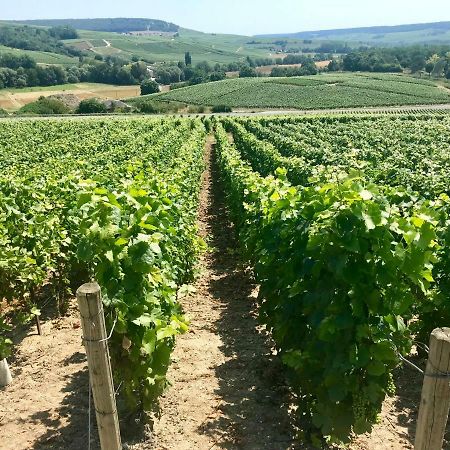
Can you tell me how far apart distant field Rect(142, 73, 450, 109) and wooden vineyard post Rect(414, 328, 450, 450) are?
299 feet

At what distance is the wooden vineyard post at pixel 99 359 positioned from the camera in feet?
10.2

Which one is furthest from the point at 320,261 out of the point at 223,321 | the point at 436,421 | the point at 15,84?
the point at 15,84

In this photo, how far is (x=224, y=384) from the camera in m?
5.70

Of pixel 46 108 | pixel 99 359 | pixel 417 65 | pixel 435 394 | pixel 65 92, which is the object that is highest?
pixel 417 65

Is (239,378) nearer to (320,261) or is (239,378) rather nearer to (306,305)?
(306,305)

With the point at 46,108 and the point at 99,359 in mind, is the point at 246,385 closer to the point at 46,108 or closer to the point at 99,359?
the point at 99,359

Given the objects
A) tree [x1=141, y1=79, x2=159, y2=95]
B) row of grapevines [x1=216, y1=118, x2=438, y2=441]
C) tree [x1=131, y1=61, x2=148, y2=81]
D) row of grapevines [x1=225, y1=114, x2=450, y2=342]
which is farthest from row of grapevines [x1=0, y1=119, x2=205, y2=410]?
tree [x1=131, y1=61, x2=148, y2=81]

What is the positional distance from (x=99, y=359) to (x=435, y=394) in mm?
2201

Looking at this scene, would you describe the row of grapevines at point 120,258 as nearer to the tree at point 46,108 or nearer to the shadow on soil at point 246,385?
the shadow on soil at point 246,385

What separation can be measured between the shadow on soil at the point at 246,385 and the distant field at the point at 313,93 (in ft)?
283

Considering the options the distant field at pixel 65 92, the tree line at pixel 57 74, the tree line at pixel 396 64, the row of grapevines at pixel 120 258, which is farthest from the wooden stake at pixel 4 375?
the tree line at pixel 396 64

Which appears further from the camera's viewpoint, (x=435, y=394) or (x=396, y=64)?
(x=396, y=64)

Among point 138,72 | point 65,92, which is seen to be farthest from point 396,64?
point 65,92

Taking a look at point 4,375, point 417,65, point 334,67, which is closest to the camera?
point 4,375
